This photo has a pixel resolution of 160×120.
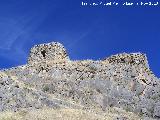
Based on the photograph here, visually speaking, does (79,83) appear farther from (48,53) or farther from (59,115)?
(59,115)

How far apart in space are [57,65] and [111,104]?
10.6 m

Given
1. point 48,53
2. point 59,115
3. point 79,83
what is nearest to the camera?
point 59,115

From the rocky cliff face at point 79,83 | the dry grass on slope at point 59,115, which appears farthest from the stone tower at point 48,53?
the dry grass on slope at point 59,115

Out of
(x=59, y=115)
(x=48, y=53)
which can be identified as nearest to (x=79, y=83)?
(x=48, y=53)

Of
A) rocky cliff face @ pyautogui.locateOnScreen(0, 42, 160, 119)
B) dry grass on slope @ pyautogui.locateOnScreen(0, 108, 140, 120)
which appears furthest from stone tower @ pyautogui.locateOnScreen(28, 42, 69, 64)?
dry grass on slope @ pyautogui.locateOnScreen(0, 108, 140, 120)

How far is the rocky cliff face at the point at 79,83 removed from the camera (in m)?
46.2

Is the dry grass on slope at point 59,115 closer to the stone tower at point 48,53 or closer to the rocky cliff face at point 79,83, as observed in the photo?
the rocky cliff face at point 79,83

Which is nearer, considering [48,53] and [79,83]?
[79,83]

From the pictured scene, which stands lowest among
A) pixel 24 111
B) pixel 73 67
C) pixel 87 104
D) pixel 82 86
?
pixel 24 111

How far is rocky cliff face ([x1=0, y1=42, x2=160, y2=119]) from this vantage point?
46.2m

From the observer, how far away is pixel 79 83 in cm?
5425

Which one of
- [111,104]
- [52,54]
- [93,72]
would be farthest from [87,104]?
[52,54]

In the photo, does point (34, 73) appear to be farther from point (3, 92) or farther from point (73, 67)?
point (3, 92)

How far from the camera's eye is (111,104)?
50906 millimetres
